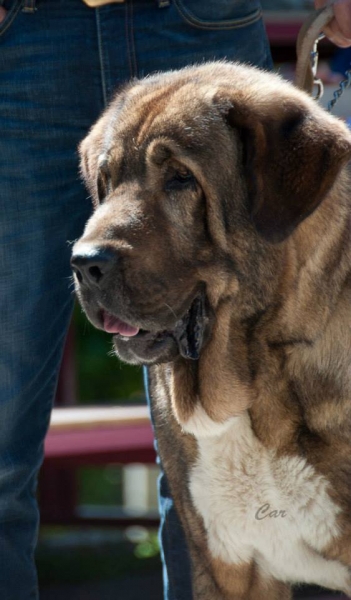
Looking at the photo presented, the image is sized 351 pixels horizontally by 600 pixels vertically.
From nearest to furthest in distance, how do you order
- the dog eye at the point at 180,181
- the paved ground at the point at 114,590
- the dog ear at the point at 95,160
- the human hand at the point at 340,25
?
the dog eye at the point at 180,181, the dog ear at the point at 95,160, the human hand at the point at 340,25, the paved ground at the point at 114,590

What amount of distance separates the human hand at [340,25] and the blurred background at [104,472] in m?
0.88

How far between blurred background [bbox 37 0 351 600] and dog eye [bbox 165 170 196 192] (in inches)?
57.2

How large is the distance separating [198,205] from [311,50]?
30.6 inches

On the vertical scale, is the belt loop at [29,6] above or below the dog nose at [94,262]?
above

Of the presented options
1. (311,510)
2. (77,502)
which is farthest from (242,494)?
(77,502)

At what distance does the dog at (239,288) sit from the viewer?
2570mm

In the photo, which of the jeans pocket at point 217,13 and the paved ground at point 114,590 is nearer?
the jeans pocket at point 217,13

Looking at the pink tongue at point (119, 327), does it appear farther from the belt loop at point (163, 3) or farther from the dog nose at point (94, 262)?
the belt loop at point (163, 3)

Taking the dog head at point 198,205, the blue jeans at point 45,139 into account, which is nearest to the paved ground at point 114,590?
the blue jeans at point 45,139

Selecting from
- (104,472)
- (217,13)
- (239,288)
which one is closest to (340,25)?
(217,13)

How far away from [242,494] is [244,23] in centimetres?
134

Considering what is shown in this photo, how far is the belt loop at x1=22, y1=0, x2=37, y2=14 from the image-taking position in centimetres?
287

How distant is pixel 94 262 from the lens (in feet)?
8.20

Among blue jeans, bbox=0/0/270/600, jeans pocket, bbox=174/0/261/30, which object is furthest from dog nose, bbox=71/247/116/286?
jeans pocket, bbox=174/0/261/30
